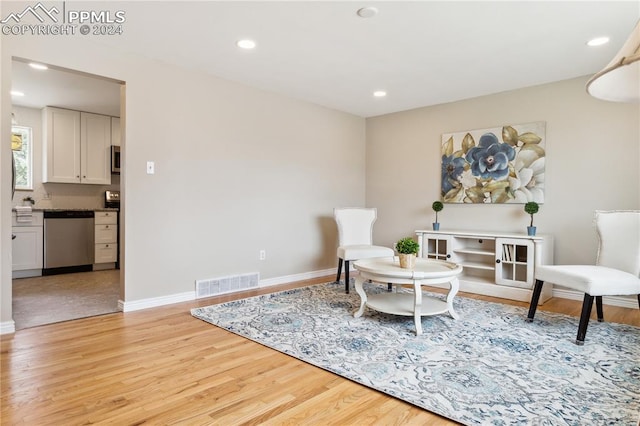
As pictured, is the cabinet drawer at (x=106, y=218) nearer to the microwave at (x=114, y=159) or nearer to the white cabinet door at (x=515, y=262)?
the microwave at (x=114, y=159)

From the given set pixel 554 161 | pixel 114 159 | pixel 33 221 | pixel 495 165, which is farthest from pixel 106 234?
pixel 554 161

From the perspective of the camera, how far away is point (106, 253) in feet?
18.1

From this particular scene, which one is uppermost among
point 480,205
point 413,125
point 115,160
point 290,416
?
point 413,125

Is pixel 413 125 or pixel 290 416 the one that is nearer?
pixel 290 416

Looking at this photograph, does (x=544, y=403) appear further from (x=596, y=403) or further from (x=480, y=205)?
(x=480, y=205)

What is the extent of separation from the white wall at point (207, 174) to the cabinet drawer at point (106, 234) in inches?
104

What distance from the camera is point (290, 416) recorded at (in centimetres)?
163

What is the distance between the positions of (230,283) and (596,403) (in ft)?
10.5

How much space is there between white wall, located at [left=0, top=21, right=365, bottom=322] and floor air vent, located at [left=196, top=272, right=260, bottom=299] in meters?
0.07

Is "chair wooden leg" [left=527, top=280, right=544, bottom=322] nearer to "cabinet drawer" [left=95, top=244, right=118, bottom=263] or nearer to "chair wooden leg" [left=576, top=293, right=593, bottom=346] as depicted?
"chair wooden leg" [left=576, top=293, right=593, bottom=346]

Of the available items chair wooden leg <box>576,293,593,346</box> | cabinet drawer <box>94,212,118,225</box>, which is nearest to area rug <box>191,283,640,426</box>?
chair wooden leg <box>576,293,593,346</box>

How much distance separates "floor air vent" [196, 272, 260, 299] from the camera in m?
3.74

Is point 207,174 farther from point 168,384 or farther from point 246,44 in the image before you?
point 168,384

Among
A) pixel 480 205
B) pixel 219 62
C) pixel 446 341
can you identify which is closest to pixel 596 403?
pixel 446 341
